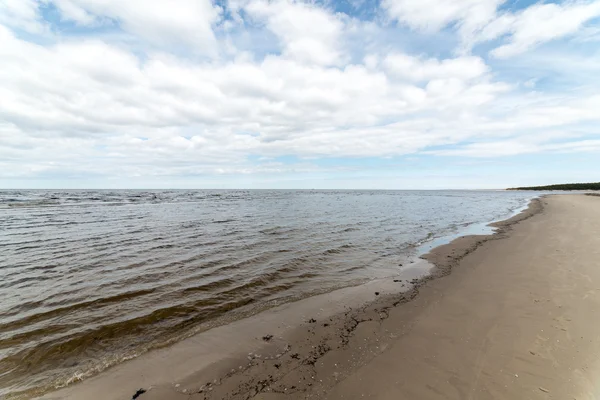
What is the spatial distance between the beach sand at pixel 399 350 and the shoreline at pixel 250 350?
24 mm

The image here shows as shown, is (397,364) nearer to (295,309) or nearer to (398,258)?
(295,309)

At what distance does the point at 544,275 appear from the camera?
340 inches

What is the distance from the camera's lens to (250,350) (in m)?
5.29

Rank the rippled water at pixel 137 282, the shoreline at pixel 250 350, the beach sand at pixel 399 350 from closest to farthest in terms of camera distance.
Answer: the beach sand at pixel 399 350
the shoreline at pixel 250 350
the rippled water at pixel 137 282

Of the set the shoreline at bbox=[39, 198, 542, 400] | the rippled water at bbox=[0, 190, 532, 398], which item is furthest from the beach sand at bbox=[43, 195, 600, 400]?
the rippled water at bbox=[0, 190, 532, 398]

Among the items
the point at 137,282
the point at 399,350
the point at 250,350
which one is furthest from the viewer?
the point at 137,282

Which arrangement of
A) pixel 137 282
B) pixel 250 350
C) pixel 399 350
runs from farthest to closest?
pixel 137 282 → pixel 250 350 → pixel 399 350

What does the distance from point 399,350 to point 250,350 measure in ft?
9.50

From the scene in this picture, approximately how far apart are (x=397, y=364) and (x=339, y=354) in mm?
1029

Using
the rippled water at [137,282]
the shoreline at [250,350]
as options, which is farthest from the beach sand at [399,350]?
the rippled water at [137,282]

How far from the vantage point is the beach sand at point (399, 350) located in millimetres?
4066

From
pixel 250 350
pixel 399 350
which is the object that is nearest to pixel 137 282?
pixel 250 350

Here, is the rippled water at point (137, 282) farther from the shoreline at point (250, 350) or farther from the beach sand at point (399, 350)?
the beach sand at point (399, 350)

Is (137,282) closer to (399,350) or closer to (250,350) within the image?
(250,350)
